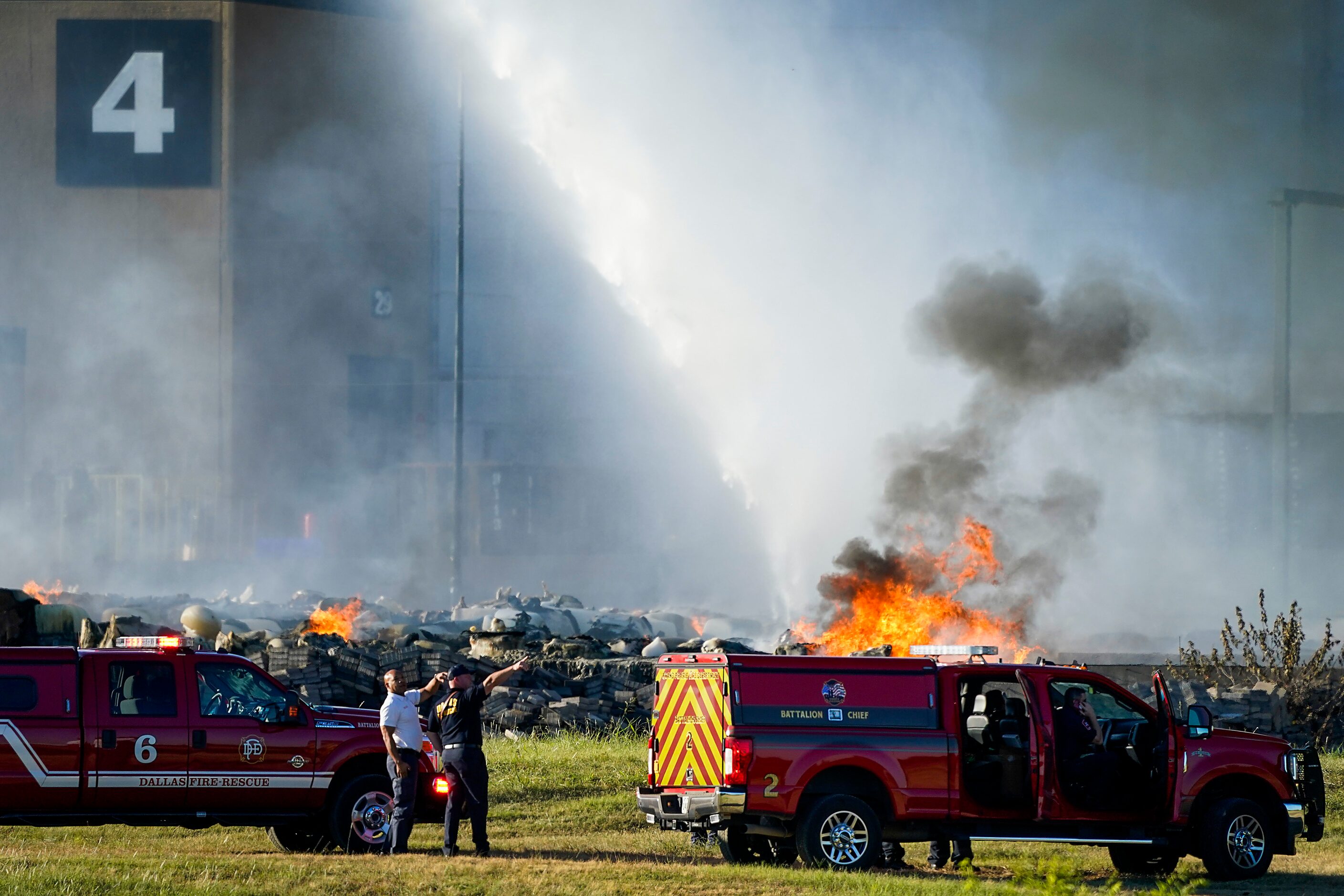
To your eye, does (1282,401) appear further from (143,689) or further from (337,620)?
(143,689)

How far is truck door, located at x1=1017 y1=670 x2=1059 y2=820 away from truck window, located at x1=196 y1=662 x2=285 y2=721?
5.59 meters

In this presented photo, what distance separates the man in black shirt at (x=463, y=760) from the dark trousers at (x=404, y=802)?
0.26m

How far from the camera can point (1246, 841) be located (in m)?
12.2

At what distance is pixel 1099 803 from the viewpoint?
12.0 metres

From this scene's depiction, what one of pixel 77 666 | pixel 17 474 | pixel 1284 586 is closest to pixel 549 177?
pixel 17 474

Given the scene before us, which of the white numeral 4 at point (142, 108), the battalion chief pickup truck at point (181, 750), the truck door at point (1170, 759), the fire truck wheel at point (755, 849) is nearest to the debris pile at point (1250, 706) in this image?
the truck door at point (1170, 759)

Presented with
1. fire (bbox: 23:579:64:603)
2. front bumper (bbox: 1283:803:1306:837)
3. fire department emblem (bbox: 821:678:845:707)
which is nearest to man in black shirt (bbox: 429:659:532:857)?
fire department emblem (bbox: 821:678:845:707)

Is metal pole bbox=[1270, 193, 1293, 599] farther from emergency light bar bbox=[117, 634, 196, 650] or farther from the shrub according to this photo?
emergency light bar bbox=[117, 634, 196, 650]

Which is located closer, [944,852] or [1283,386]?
[944,852]

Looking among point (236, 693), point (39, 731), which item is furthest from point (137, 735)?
point (236, 693)

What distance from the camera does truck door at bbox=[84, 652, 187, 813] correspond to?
11609 mm

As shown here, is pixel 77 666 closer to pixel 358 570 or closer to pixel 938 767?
pixel 938 767

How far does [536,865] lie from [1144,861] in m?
4.85

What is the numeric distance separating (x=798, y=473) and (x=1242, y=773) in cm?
3290
